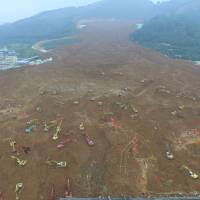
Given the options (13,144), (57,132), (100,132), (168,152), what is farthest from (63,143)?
(168,152)

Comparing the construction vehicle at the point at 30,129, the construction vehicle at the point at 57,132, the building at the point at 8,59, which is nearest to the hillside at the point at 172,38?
the building at the point at 8,59

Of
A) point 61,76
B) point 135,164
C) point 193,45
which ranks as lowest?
point 193,45

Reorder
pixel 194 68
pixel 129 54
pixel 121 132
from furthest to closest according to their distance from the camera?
1. pixel 129 54
2. pixel 194 68
3. pixel 121 132

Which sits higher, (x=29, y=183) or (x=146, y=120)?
(x=29, y=183)

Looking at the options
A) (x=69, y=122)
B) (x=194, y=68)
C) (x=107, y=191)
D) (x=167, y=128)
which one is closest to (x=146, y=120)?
(x=167, y=128)

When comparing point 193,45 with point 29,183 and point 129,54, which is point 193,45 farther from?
point 29,183

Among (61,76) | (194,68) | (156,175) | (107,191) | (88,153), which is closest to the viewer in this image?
(107,191)

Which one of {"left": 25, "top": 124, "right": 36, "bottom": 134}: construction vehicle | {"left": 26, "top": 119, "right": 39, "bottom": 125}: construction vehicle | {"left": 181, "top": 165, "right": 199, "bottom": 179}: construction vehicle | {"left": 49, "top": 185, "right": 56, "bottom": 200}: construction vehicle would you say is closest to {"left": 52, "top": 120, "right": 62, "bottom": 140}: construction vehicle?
{"left": 25, "top": 124, "right": 36, "bottom": 134}: construction vehicle

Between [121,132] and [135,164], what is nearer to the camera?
[135,164]

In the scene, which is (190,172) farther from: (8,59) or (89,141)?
(8,59)

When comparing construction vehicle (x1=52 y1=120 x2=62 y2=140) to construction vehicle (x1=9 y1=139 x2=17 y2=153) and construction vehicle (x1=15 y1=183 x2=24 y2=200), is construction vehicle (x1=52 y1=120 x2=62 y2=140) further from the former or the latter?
construction vehicle (x1=15 y1=183 x2=24 y2=200)
